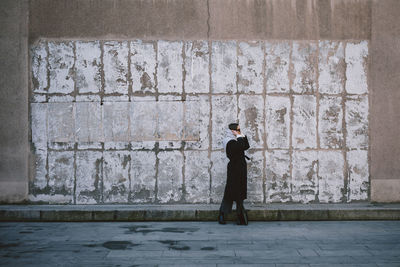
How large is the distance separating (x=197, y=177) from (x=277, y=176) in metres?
1.79

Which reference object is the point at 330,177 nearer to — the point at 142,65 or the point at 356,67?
the point at 356,67

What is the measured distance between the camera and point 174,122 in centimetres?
992

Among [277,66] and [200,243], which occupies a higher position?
[277,66]

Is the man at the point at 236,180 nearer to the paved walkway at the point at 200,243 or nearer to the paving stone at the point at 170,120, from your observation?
the paved walkway at the point at 200,243

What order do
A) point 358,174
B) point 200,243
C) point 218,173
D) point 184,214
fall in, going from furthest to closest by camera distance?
point 358,174, point 218,173, point 184,214, point 200,243

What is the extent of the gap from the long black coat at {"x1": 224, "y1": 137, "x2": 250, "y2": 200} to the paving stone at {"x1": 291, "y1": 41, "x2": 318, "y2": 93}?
95.6 inches

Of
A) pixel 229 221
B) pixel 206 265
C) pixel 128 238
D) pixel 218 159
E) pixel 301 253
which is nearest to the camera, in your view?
pixel 206 265

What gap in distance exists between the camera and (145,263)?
554cm

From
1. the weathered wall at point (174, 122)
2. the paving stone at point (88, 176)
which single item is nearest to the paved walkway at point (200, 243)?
the paving stone at point (88, 176)

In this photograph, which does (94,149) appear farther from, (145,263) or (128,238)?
(145,263)

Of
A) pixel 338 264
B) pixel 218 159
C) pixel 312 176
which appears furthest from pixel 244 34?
pixel 338 264

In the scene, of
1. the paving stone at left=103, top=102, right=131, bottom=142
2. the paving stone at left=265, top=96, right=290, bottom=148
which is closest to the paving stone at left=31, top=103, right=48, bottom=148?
the paving stone at left=103, top=102, right=131, bottom=142

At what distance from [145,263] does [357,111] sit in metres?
6.49

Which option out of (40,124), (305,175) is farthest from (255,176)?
(40,124)
